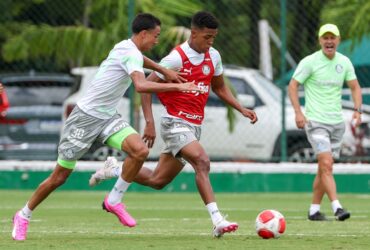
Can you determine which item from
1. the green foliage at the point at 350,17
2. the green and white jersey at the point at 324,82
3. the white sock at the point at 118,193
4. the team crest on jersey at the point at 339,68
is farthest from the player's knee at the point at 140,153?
the green foliage at the point at 350,17

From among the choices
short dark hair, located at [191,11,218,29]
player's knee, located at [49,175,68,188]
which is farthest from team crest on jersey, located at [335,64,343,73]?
player's knee, located at [49,175,68,188]

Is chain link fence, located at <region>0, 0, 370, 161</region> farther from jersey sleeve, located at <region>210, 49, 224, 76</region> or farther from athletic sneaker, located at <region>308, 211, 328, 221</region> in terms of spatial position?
jersey sleeve, located at <region>210, 49, 224, 76</region>

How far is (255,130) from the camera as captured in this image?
20.9 meters

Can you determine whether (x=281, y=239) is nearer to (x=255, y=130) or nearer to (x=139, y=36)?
(x=139, y=36)

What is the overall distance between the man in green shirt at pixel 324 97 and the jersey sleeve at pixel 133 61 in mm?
3562

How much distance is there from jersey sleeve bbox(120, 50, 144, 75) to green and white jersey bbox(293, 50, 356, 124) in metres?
3.78

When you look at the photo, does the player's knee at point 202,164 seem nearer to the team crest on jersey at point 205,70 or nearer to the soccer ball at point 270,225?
the soccer ball at point 270,225

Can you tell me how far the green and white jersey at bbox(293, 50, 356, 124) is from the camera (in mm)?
14812

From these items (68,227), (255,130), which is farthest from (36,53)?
(68,227)

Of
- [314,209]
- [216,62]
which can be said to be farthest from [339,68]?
[216,62]

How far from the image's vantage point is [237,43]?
2142cm

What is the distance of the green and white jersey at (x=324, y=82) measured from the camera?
14.8 m

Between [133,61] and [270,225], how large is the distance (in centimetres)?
189

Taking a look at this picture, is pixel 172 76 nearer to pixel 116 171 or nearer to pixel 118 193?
pixel 118 193
